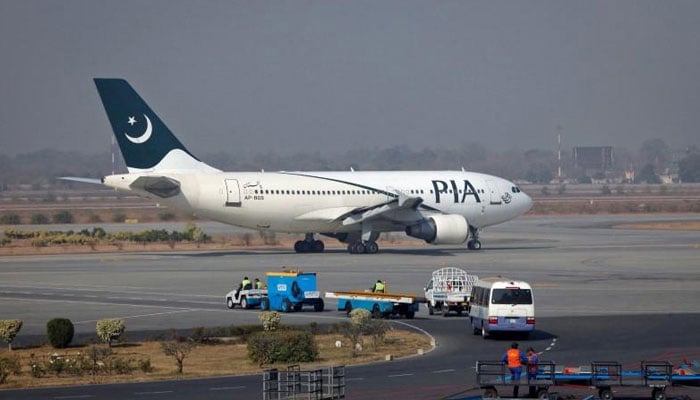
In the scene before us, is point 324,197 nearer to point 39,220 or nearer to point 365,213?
point 365,213

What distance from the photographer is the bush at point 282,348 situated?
111 feet

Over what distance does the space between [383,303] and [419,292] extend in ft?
26.3

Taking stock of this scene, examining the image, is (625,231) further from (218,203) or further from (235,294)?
(235,294)

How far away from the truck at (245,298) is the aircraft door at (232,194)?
81.6 feet

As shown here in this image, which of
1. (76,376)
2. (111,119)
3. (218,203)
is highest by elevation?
(111,119)

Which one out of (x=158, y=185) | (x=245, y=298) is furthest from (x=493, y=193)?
(x=245, y=298)

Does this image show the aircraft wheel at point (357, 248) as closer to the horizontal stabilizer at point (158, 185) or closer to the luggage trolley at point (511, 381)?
the horizontal stabilizer at point (158, 185)

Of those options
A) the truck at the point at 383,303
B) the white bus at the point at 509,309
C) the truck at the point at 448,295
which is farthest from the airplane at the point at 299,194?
the white bus at the point at 509,309

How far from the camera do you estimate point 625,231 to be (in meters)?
99.4

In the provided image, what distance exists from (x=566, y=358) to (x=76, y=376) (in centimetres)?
1310

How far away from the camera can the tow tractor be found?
26219 millimetres

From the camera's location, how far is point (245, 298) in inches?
1895

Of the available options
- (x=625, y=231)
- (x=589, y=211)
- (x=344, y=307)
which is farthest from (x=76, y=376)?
(x=589, y=211)

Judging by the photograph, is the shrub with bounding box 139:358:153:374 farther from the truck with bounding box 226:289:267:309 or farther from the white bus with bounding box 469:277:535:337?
the truck with bounding box 226:289:267:309
